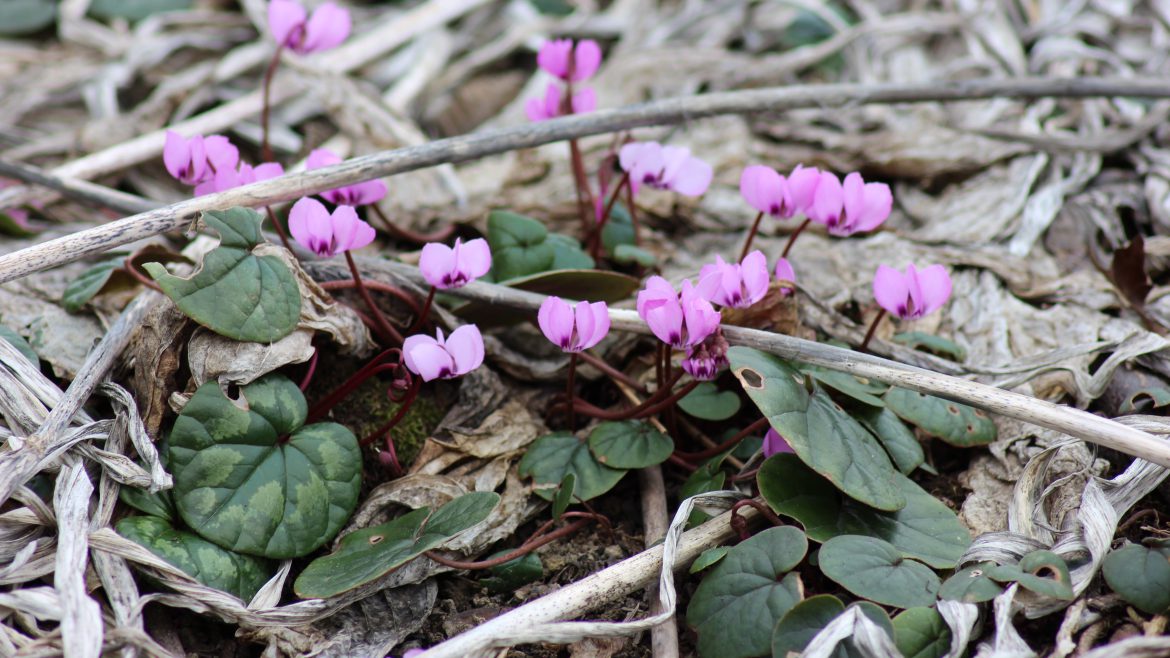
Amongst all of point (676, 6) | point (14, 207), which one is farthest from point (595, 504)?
point (676, 6)

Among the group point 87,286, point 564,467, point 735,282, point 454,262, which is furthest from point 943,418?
point 87,286

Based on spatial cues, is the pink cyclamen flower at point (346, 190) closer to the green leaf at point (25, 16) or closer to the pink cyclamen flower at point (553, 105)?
the pink cyclamen flower at point (553, 105)

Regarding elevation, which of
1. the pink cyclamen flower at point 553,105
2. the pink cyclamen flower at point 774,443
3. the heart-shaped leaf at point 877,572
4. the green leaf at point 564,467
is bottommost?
the green leaf at point 564,467

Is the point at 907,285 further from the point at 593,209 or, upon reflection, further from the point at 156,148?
the point at 156,148

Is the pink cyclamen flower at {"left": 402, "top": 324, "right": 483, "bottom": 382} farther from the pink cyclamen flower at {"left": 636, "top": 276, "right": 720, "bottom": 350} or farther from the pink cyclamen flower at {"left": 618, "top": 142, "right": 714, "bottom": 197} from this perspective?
the pink cyclamen flower at {"left": 618, "top": 142, "right": 714, "bottom": 197}

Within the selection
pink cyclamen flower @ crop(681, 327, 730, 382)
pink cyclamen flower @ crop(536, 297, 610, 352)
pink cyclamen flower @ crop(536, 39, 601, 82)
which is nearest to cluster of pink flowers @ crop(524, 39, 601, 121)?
pink cyclamen flower @ crop(536, 39, 601, 82)

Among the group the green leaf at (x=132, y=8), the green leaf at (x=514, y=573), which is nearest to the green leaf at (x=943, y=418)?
the green leaf at (x=514, y=573)
